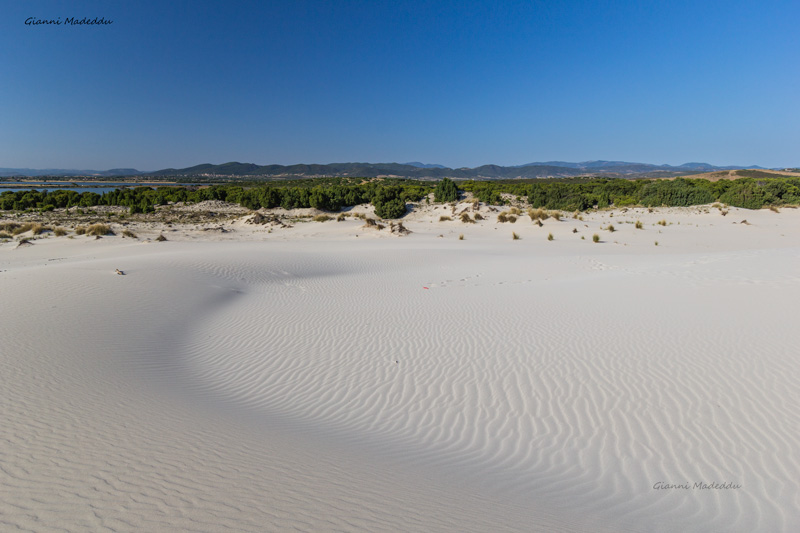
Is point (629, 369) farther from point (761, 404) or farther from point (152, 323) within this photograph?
point (152, 323)

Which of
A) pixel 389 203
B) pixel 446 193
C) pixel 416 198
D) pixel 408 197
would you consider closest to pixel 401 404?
pixel 389 203

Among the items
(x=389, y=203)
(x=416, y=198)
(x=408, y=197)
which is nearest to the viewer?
(x=389, y=203)

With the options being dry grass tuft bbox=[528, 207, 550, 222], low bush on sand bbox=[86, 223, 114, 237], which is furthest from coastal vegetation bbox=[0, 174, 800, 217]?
low bush on sand bbox=[86, 223, 114, 237]

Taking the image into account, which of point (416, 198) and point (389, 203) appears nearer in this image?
point (389, 203)

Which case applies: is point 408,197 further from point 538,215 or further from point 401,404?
point 401,404

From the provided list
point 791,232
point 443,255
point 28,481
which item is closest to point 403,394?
point 28,481

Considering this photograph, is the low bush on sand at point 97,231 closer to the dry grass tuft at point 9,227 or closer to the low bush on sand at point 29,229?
the low bush on sand at point 29,229

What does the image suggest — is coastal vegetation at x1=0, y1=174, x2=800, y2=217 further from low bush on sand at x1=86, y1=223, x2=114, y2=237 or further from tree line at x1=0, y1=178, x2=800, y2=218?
low bush on sand at x1=86, y1=223, x2=114, y2=237

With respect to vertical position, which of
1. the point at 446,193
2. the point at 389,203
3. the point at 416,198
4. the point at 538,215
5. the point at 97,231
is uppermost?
the point at 446,193

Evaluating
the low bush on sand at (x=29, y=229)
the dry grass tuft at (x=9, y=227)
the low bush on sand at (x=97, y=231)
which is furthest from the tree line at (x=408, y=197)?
the low bush on sand at (x=97, y=231)
